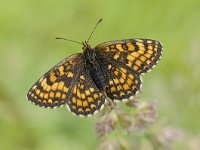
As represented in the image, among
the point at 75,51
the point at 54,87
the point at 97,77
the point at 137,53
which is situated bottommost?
the point at 54,87

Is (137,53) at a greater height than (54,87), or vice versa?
(137,53)

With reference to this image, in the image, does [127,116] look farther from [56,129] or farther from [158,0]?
[158,0]

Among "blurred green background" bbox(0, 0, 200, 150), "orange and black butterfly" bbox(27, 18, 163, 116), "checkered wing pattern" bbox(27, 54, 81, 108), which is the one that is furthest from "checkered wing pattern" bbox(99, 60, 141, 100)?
"blurred green background" bbox(0, 0, 200, 150)

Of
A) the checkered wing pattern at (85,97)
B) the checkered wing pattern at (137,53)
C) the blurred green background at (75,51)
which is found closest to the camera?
the checkered wing pattern at (85,97)

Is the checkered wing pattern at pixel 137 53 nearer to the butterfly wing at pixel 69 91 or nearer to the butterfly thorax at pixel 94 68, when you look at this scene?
the butterfly thorax at pixel 94 68

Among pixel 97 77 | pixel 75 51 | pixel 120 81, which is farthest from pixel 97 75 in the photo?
pixel 75 51

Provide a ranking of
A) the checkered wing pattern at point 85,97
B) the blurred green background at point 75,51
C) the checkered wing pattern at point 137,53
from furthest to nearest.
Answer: the blurred green background at point 75,51
the checkered wing pattern at point 137,53
the checkered wing pattern at point 85,97

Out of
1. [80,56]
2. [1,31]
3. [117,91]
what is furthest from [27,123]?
[117,91]

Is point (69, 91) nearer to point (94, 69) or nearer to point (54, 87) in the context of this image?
point (54, 87)

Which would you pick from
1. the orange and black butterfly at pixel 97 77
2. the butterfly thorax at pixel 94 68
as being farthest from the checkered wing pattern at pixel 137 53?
the butterfly thorax at pixel 94 68
